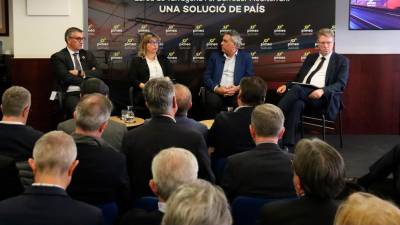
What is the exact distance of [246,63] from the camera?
21.6 feet

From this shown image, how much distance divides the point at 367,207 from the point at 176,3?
5621 mm

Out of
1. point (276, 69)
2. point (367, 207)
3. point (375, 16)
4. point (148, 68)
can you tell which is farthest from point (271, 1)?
point (367, 207)

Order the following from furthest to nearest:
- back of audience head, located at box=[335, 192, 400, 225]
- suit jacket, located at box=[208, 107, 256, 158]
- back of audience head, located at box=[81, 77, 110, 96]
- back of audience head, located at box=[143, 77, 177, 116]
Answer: back of audience head, located at box=[81, 77, 110, 96], suit jacket, located at box=[208, 107, 256, 158], back of audience head, located at box=[143, 77, 177, 116], back of audience head, located at box=[335, 192, 400, 225]

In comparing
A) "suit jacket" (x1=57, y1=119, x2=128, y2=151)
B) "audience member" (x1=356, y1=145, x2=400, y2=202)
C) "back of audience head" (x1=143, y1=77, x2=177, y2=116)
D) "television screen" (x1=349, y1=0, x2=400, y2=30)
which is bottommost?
"audience member" (x1=356, y1=145, x2=400, y2=202)

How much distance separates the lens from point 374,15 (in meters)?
6.81

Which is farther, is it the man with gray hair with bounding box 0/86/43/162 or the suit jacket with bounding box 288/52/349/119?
the suit jacket with bounding box 288/52/349/119

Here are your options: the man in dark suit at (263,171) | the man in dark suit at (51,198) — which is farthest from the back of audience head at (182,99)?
the man in dark suit at (51,198)

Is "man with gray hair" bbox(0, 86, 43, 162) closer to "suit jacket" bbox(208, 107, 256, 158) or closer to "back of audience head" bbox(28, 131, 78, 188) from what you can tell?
"back of audience head" bbox(28, 131, 78, 188)

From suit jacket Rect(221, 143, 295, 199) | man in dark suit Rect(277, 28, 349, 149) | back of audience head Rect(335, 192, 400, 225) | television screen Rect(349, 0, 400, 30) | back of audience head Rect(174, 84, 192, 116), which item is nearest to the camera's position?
back of audience head Rect(335, 192, 400, 225)

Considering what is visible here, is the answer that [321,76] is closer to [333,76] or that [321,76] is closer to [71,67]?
[333,76]

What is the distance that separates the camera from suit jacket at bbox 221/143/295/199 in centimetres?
263

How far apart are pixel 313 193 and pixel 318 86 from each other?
13.8 ft

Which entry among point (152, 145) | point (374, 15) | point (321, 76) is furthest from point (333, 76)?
point (152, 145)

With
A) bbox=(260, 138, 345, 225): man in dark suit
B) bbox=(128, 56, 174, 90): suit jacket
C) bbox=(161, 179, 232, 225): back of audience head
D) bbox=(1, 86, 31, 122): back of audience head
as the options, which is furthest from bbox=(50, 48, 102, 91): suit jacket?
bbox=(161, 179, 232, 225): back of audience head
